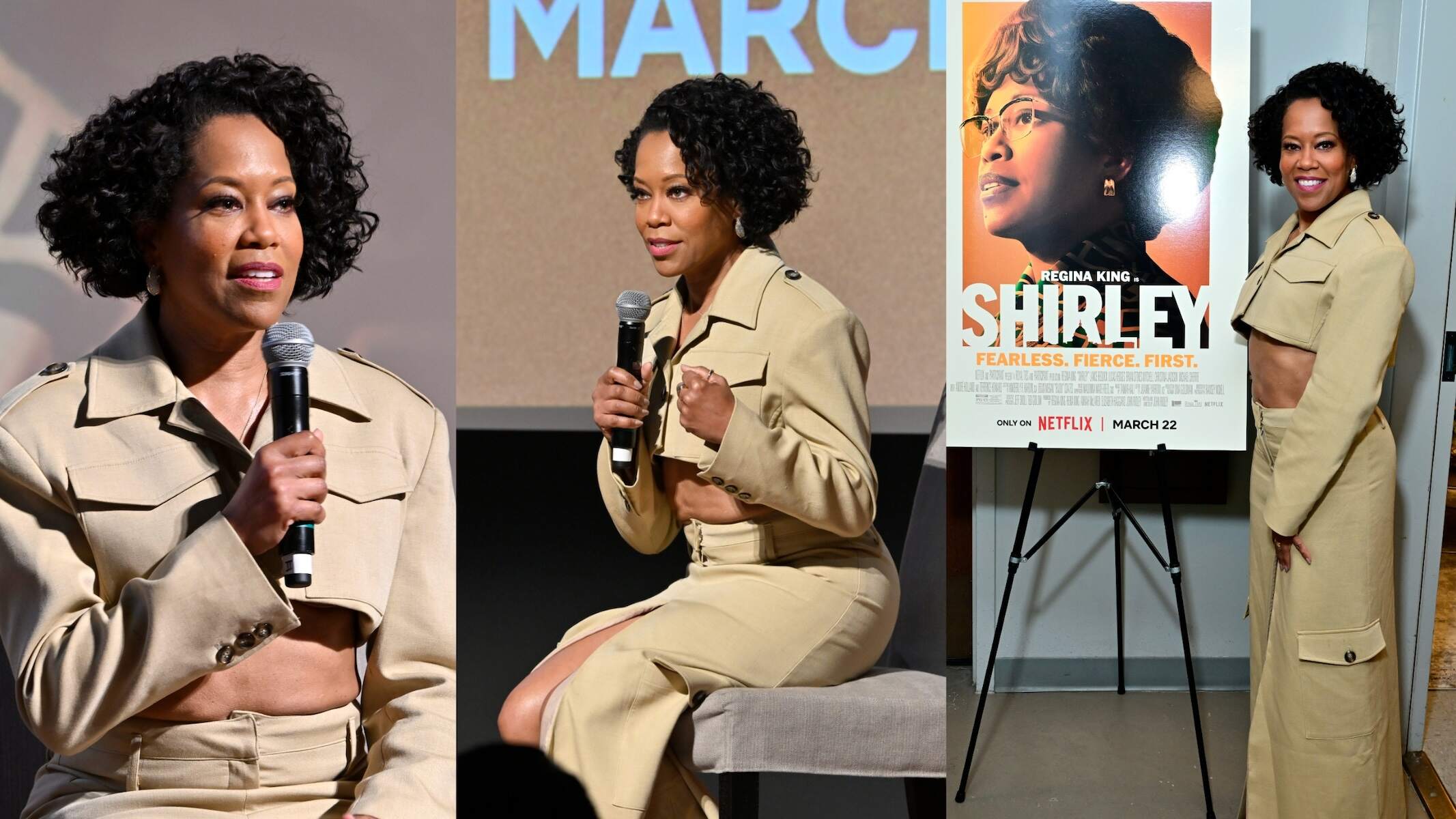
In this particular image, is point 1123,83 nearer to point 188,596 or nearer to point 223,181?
point 223,181

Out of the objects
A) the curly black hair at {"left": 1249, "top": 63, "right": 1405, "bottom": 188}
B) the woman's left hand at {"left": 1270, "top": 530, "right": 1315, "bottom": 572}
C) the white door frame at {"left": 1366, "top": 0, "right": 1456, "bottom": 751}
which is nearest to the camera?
the woman's left hand at {"left": 1270, "top": 530, "right": 1315, "bottom": 572}

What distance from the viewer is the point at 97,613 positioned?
179 centimetres

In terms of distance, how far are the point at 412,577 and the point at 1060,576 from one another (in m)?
2.45

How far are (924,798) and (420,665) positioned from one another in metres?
0.84

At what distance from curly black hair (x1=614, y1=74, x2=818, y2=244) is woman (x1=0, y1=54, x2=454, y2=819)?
62 cm

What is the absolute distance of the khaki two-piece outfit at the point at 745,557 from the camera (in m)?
1.74

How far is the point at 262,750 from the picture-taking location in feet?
6.19

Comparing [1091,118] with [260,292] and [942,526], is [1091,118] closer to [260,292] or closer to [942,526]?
[942,526]

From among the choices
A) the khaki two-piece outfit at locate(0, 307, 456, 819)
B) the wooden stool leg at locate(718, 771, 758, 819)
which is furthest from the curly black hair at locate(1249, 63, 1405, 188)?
the khaki two-piece outfit at locate(0, 307, 456, 819)

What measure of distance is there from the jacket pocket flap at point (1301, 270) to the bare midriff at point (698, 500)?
1.78m

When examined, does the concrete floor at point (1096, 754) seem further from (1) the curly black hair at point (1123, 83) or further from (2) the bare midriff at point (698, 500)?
(2) the bare midriff at point (698, 500)

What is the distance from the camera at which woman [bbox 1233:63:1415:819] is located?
→ 9.04ft

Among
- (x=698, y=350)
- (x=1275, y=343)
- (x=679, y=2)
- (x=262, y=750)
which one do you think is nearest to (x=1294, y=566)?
(x=1275, y=343)

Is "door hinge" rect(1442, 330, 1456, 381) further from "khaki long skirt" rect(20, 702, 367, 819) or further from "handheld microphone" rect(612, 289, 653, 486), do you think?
"khaki long skirt" rect(20, 702, 367, 819)
